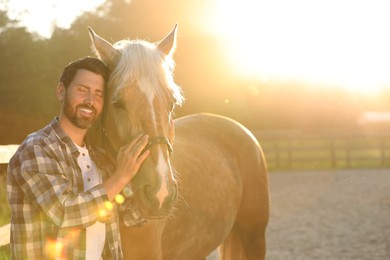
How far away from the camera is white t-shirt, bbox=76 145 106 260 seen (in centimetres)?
244

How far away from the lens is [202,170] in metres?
4.23

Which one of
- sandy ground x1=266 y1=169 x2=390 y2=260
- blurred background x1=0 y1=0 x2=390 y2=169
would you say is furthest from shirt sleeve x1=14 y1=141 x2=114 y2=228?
blurred background x1=0 y1=0 x2=390 y2=169

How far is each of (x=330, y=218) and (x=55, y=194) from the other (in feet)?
25.8

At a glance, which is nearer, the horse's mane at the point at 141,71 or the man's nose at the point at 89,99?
the man's nose at the point at 89,99

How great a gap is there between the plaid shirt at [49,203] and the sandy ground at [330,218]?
4675 mm

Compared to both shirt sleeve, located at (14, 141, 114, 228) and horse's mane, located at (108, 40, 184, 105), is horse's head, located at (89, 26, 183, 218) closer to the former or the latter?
horse's mane, located at (108, 40, 184, 105)

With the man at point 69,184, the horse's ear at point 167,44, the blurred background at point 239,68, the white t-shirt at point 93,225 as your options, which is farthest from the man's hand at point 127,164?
the blurred background at point 239,68

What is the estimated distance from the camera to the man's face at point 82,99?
2457 millimetres

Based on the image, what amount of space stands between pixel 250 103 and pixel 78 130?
84.2 feet

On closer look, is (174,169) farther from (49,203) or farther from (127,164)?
(49,203)

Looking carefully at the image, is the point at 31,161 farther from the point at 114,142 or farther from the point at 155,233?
the point at 155,233

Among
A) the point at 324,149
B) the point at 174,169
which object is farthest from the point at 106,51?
the point at 324,149

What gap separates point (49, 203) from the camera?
7.28 ft

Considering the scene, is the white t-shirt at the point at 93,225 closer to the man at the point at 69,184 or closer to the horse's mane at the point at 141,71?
the man at the point at 69,184
